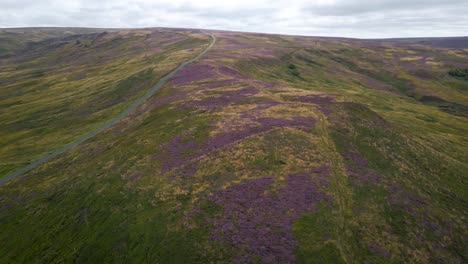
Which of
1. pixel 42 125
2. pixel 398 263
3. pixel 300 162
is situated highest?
pixel 300 162

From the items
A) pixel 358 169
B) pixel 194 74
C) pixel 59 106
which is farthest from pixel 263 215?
pixel 59 106

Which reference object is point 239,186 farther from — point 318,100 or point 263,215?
point 318,100

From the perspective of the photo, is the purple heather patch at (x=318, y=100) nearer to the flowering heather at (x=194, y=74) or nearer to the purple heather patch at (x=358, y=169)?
the purple heather patch at (x=358, y=169)

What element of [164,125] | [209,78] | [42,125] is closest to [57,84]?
[42,125]

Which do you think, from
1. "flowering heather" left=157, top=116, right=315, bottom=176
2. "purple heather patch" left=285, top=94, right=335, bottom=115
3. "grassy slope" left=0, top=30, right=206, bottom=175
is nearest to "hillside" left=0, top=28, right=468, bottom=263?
"flowering heather" left=157, top=116, right=315, bottom=176

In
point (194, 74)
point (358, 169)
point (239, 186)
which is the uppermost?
point (194, 74)

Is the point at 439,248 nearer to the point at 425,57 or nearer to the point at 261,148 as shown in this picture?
the point at 261,148
